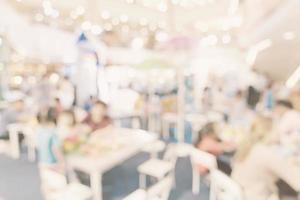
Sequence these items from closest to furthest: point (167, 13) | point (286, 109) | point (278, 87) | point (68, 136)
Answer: point (68, 136)
point (286, 109)
point (167, 13)
point (278, 87)

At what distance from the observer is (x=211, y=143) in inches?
112

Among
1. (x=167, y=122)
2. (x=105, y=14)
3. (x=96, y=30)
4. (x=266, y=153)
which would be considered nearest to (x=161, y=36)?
(x=96, y=30)

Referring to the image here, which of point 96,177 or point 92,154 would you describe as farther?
point 92,154

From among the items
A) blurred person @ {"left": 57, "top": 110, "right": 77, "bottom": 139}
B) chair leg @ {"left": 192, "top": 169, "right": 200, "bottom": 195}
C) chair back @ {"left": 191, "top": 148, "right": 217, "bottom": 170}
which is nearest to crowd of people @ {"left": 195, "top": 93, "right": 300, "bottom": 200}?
chair back @ {"left": 191, "top": 148, "right": 217, "bottom": 170}

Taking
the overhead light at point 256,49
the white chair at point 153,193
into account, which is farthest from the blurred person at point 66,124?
the overhead light at point 256,49

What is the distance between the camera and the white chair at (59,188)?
6.72ft

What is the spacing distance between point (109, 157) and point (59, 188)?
1.89ft

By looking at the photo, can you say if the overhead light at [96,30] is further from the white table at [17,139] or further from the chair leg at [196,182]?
the chair leg at [196,182]

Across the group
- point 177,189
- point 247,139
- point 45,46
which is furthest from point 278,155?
point 45,46

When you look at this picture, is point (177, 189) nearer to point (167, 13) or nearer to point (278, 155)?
point (278, 155)

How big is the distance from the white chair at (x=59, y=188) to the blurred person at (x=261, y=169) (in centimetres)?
119

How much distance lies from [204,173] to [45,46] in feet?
10.1

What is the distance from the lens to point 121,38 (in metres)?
5.34

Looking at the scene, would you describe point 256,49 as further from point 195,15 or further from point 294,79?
point 195,15
